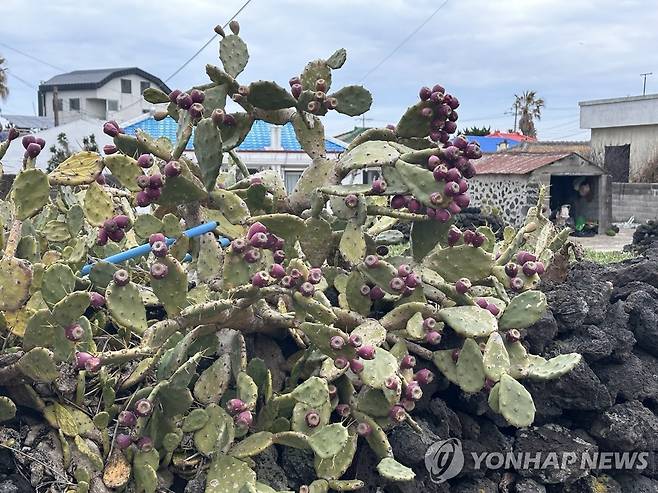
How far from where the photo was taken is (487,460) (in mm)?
3715

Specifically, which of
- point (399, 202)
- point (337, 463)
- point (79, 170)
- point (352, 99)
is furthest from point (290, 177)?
point (337, 463)

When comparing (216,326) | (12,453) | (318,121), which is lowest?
(12,453)

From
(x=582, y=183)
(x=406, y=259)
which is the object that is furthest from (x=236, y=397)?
(x=582, y=183)

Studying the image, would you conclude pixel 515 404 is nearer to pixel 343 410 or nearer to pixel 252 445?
pixel 343 410

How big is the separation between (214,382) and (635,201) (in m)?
23.2

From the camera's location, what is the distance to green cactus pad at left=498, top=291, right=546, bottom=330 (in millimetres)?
3494

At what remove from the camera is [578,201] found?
21500mm

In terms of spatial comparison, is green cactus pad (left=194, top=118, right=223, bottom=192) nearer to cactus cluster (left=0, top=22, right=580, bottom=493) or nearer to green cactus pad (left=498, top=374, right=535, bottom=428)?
cactus cluster (left=0, top=22, right=580, bottom=493)

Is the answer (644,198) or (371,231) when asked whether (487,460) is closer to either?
(371,231)

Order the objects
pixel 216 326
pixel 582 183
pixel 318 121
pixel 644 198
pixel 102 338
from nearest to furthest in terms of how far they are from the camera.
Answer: pixel 216 326
pixel 102 338
pixel 318 121
pixel 582 183
pixel 644 198

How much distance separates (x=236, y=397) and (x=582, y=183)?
19.5 m

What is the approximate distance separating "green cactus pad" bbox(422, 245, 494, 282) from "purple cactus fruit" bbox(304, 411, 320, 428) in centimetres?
114

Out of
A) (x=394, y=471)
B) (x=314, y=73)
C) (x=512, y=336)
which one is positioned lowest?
(x=394, y=471)

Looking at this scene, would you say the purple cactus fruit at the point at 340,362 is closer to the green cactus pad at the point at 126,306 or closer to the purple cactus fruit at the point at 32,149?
the green cactus pad at the point at 126,306
